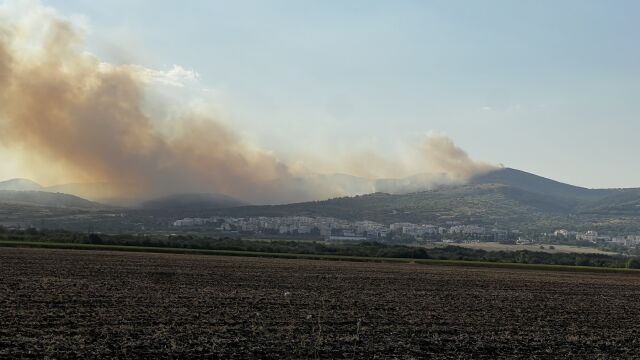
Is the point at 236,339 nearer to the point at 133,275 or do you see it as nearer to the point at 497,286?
the point at 133,275

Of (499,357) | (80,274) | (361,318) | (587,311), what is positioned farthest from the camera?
(80,274)

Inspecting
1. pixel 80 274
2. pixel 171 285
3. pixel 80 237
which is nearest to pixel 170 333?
pixel 171 285

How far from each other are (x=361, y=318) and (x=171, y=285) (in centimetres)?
1596

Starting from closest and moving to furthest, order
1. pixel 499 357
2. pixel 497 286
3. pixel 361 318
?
1. pixel 499 357
2. pixel 361 318
3. pixel 497 286

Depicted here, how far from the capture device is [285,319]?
1117 inches

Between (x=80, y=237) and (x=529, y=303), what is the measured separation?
292ft

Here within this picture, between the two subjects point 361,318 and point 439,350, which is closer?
point 439,350

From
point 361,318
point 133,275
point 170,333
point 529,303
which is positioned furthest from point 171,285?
point 529,303

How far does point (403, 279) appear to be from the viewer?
190ft

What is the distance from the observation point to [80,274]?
46.1 metres

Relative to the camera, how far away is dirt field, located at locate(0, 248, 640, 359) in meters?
21.8

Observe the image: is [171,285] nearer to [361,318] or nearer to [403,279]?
[361,318]

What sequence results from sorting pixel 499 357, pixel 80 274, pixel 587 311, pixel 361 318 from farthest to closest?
pixel 80 274, pixel 587 311, pixel 361 318, pixel 499 357

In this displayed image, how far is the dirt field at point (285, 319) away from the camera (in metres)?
21.8
